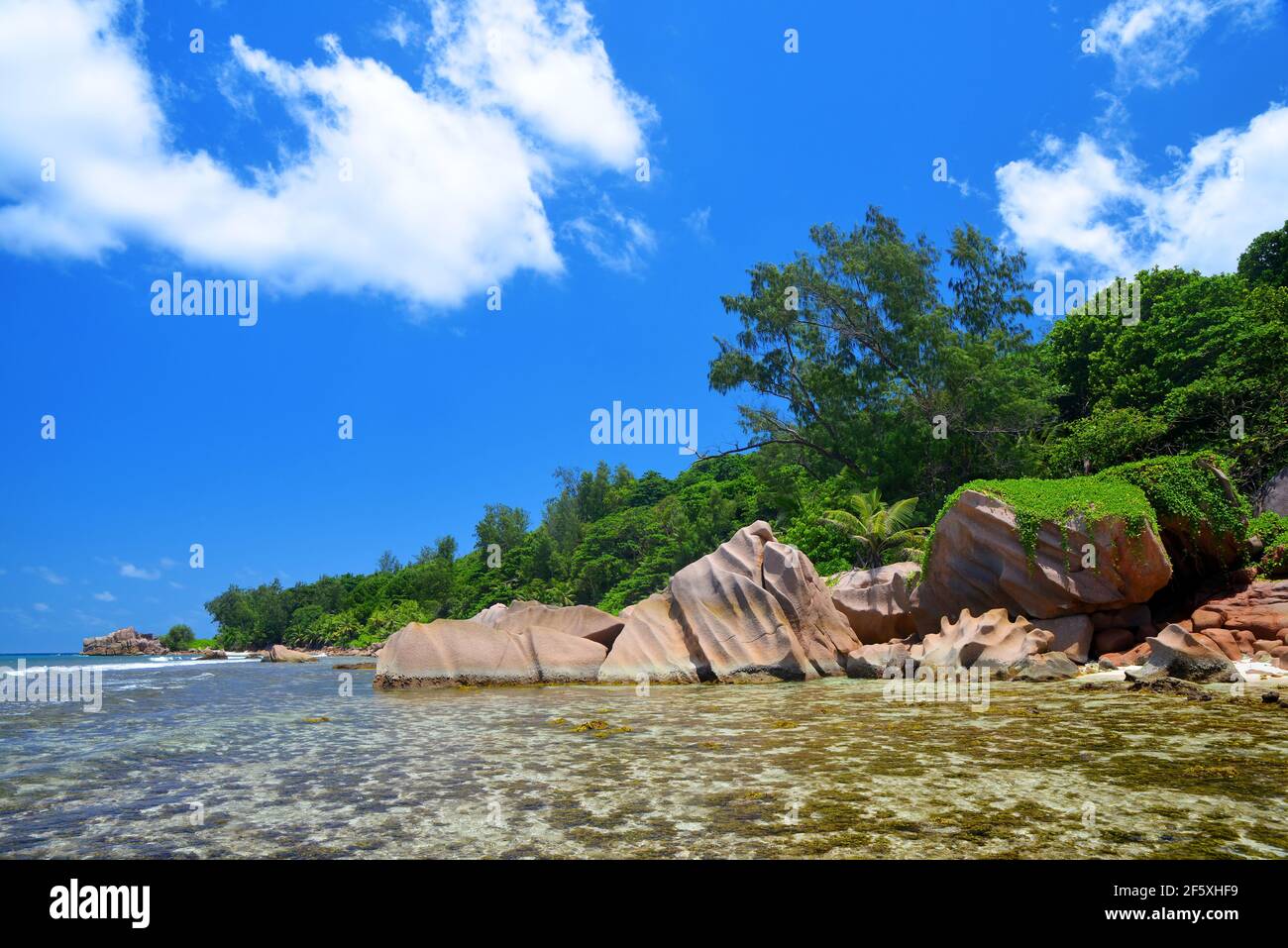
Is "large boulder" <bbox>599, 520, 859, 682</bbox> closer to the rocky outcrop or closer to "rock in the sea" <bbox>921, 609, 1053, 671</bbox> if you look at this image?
"rock in the sea" <bbox>921, 609, 1053, 671</bbox>

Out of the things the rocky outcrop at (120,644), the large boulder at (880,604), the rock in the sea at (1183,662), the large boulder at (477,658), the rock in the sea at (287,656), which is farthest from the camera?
the rocky outcrop at (120,644)

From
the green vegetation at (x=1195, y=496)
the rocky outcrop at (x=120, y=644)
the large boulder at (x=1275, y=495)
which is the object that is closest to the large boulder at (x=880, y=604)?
the green vegetation at (x=1195, y=496)

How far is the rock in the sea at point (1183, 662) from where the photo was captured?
38.8ft

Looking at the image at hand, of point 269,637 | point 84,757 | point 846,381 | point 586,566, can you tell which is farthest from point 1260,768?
point 269,637

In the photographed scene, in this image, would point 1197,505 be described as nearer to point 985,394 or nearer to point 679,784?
point 985,394

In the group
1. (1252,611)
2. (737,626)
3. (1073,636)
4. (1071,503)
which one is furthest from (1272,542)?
(737,626)

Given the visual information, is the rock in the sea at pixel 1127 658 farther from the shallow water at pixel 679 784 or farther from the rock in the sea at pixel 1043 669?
the shallow water at pixel 679 784

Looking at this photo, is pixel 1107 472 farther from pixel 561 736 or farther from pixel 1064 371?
pixel 1064 371

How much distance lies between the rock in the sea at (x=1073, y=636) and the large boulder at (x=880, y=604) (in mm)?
3967

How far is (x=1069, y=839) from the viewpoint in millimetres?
4074

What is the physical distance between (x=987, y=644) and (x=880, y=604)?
508 centimetres

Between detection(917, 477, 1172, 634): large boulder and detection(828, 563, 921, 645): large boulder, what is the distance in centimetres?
158

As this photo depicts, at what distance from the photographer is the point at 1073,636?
16.2 meters

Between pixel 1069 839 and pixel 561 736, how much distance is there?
578 centimetres
